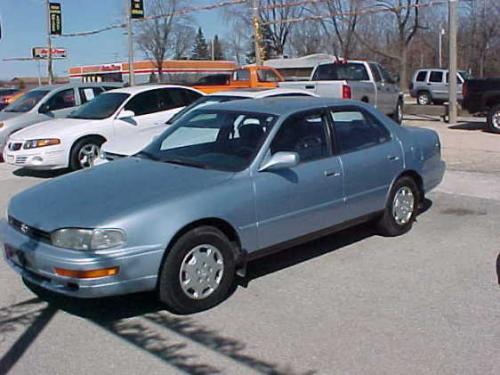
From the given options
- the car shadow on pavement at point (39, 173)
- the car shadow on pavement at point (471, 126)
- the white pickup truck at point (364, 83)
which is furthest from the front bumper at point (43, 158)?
the car shadow on pavement at point (471, 126)

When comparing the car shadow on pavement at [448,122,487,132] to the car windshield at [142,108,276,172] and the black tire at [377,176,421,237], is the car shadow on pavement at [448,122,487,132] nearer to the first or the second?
the black tire at [377,176,421,237]

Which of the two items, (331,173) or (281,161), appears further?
(331,173)

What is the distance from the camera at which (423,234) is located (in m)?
6.18

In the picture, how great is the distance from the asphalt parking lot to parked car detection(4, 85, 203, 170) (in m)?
4.91

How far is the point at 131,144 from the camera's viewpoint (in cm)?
826

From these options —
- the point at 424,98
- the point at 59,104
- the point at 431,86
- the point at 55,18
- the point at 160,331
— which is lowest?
the point at 160,331

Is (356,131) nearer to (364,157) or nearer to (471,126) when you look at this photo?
(364,157)

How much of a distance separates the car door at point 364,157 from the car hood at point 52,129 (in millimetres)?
6004

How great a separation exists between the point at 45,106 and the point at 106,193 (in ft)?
30.7

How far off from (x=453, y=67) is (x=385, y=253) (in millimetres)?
13949

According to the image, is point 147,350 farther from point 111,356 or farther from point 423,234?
point 423,234

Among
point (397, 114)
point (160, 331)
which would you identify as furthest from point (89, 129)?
point (397, 114)

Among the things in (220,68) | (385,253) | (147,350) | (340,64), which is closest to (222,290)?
(147,350)

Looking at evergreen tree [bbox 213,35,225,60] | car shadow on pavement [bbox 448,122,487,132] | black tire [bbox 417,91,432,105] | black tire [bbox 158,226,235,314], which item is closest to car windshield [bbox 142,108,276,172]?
black tire [bbox 158,226,235,314]
